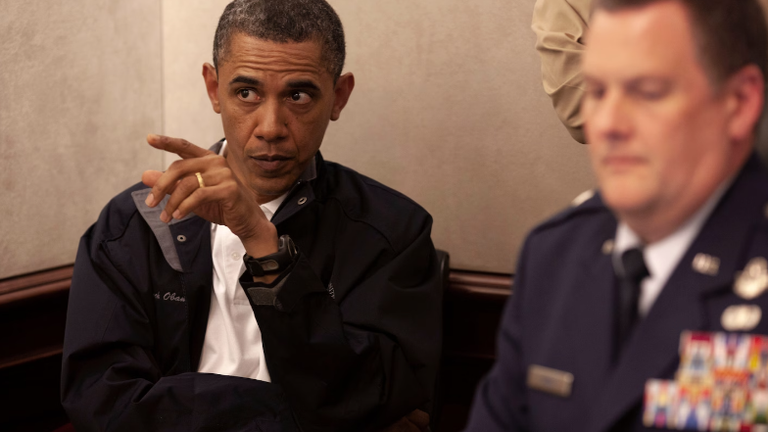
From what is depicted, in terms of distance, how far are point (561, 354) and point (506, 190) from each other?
1.70 m

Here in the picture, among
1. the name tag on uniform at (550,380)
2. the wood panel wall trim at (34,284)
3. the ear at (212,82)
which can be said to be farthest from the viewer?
the wood panel wall trim at (34,284)

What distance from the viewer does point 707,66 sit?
24.5 inches

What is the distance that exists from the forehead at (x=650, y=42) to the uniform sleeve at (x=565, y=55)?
994mm

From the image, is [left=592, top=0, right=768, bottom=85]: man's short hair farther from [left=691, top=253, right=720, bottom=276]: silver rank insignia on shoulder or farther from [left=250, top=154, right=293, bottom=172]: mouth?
[left=250, top=154, right=293, bottom=172]: mouth

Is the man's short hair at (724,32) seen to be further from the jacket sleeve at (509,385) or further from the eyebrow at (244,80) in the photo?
the eyebrow at (244,80)

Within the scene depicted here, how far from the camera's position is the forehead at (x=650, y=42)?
62cm

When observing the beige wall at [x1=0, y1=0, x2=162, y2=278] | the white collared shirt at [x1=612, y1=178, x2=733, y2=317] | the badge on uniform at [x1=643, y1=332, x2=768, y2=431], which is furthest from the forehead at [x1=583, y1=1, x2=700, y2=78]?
the beige wall at [x1=0, y1=0, x2=162, y2=278]

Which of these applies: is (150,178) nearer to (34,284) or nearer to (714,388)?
(714,388)

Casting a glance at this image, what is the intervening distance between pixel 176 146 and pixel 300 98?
0.46 m

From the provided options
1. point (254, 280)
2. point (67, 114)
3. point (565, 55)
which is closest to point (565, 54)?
point (565, 55)

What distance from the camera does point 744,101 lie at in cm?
64

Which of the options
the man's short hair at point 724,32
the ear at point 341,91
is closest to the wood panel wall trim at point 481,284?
the ear at point 341,91

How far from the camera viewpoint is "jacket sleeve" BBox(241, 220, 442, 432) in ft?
5.06

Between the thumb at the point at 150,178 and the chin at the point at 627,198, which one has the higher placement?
the chin at the point at 627,198
